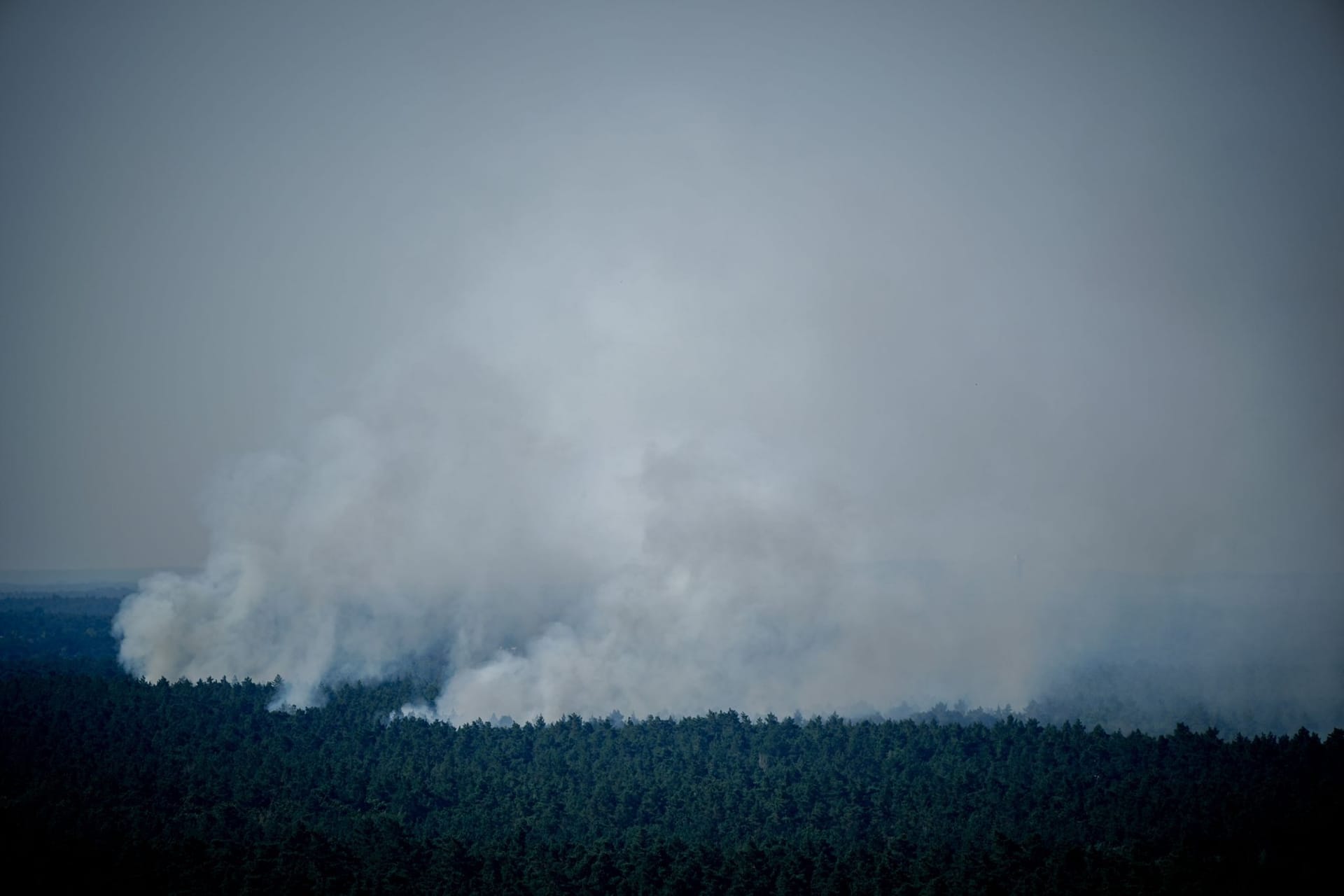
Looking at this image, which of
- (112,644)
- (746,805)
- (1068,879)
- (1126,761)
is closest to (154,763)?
(746,805)

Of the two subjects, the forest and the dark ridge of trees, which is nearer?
the forest

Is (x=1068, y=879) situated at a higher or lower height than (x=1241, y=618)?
lower

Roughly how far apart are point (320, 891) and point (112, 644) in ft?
446

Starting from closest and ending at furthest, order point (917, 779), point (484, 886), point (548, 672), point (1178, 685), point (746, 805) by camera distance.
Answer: point (484, 886) < point (746, 805) < point (917, 779) < point (548, 672) < point (1178, 685)

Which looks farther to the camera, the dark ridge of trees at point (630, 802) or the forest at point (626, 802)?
the dark ridge of trees at point (630, 802)

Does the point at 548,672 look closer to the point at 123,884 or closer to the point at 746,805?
the point at 746,805

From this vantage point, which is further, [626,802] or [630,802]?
[630,802]

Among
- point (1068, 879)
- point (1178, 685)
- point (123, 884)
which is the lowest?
point (1068, 879)

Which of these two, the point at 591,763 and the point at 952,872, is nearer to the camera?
the point at 952,872

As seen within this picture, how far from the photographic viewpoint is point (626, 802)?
66.2 m

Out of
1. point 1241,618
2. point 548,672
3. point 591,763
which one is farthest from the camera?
point 1241,618

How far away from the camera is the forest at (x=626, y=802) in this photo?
→ 48.2 metres

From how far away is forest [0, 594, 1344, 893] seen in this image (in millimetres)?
48250

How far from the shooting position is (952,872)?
48.2m
